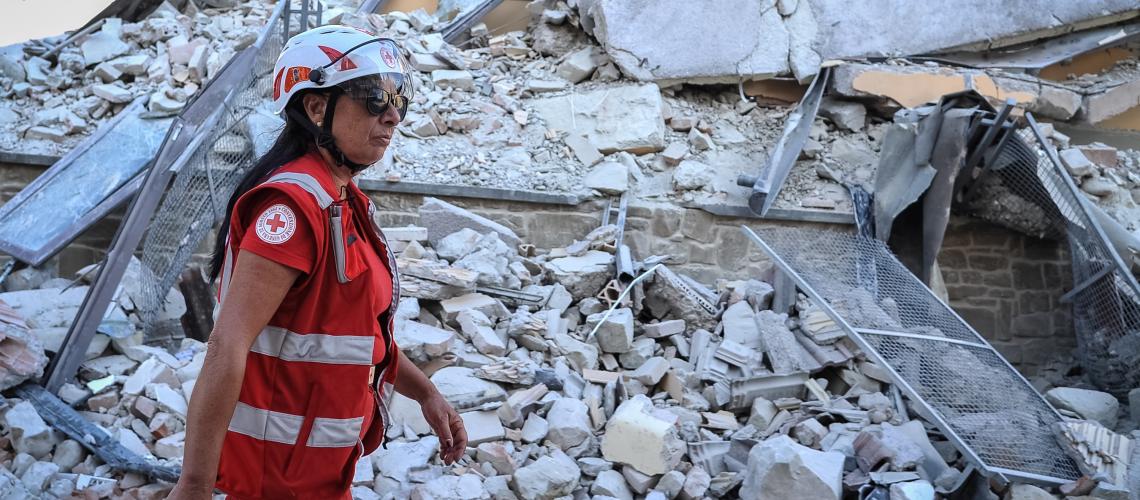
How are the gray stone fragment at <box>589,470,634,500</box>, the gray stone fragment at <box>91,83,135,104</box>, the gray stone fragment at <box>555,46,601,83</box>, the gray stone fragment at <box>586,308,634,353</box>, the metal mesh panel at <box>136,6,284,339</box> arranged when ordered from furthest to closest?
1. the gray stone fragment at <box>555,46,601,83</box>
2. the gray stone fragment at <box>91,83,135,104</box>
3. the metal mesh panel at <box>136,6,284,339</box>
4. the gray stone fragment at <box>586,308,634,353</box>
5. the gray stone fragment at <box>589,470,634,500</box>

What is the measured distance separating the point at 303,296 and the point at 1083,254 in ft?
19.4

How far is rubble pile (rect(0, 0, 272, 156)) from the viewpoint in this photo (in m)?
7.73

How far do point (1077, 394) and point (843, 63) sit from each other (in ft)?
12.7

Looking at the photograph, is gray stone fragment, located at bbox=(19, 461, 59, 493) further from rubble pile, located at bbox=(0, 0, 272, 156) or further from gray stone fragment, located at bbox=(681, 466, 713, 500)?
rubble pile, located at bbox=(0, 0, 272, 156)

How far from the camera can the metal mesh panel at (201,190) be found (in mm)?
5531

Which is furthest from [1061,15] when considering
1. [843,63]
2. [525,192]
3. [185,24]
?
[185,24]

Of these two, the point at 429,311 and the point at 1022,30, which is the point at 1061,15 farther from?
the point at 429,311

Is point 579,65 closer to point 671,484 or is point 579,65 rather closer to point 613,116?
point 613,116

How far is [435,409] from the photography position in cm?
240

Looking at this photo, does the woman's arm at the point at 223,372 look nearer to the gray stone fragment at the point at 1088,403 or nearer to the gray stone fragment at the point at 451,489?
the gray stone fragment at the point at 451,489

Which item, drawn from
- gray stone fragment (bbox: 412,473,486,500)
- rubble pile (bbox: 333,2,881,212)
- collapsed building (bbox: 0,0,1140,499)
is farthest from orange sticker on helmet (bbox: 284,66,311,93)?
rubble pile (bbox: 333,2,881,212)

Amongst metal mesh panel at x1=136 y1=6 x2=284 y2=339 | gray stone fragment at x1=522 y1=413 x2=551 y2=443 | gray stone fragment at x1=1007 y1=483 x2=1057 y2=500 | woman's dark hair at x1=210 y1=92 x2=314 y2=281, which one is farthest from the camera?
metal mesh panel at x1=136 y1=6 x2=284 y2=339

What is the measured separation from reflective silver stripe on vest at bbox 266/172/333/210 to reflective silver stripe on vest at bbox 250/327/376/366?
25 centimetres

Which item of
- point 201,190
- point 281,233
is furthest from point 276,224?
point 201,190
